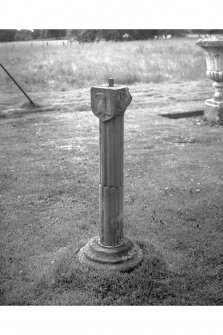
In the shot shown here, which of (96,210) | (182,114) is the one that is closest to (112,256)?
(96,210)

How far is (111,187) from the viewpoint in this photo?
11.5ft

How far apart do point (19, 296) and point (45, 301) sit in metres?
0.23

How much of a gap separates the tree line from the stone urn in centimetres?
255

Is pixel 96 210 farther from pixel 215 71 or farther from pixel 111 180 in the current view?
pixel 215 71

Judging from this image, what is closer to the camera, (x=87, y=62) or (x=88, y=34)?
(x=88, y=34)

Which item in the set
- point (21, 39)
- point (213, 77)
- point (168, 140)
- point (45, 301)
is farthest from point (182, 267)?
point (213, 77)

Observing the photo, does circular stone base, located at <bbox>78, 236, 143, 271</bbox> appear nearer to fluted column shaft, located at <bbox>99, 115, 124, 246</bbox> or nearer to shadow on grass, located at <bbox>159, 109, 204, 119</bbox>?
fluted column shaft, located at <bbox>99, 115, 124, 246</bbox>

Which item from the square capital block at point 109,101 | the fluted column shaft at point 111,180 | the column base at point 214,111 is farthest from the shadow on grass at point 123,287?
the column base at point 214,111

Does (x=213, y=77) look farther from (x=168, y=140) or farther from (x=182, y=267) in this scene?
(x=182, y=267)

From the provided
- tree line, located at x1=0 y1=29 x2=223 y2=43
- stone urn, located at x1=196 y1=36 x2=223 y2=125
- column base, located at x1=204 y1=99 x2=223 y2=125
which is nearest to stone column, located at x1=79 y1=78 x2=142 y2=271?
tree line, located at x1=0 y1=29 x2=223 y2=43

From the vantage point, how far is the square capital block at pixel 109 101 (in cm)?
318

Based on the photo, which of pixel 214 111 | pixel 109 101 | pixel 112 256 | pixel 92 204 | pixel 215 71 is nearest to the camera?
pixel 109 101

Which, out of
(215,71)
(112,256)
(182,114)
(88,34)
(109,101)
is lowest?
(112,256)

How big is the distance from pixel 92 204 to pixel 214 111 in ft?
15.3
